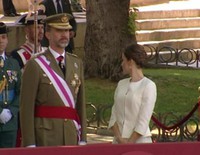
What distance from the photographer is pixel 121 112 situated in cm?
800

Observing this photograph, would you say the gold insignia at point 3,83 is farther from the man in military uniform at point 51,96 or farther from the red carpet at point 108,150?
the red carpet at point 108,150

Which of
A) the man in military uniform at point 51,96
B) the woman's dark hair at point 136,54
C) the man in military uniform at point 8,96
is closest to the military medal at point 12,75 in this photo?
the man in military uniform at point 8,96

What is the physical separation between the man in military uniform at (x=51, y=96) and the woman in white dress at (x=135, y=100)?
439 millimetres

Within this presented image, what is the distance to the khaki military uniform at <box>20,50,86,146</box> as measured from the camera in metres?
7.56

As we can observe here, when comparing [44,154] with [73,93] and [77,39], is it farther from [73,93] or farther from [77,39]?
[77,39]

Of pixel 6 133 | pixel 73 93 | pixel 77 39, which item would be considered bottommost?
pixel 77 39

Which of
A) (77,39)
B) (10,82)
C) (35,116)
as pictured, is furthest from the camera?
(77,39)

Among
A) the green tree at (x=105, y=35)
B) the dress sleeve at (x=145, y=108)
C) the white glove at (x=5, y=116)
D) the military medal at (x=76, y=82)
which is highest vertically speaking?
the military medal at (x=76, y=82)

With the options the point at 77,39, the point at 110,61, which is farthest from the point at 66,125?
the point at 77,39

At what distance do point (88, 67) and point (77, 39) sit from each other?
115 inches

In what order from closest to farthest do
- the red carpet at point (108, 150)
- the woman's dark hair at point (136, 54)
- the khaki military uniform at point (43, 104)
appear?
the red carpet at point (108, 150), the khaki military uniform at point (43, 104), the woman's dark hair at point (136, 54)

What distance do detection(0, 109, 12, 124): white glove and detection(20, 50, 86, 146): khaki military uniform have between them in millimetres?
973

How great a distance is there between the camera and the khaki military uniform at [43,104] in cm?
756

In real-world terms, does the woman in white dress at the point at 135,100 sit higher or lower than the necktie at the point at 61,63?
lower
